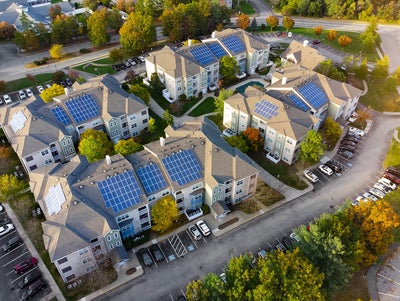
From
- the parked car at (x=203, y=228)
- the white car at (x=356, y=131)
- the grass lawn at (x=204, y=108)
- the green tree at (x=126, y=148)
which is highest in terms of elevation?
the green tree at (x=126, y=148)

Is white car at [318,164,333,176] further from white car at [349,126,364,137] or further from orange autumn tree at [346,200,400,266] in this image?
orange autumn tree at [346,200,400,266]

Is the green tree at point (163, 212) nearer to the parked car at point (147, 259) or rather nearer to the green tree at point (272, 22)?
the parked car at point (147, 259)

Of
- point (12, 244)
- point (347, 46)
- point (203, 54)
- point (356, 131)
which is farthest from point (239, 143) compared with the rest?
point (347, 46)

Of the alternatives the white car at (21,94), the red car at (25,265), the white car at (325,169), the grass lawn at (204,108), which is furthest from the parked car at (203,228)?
the white car at (21,94)

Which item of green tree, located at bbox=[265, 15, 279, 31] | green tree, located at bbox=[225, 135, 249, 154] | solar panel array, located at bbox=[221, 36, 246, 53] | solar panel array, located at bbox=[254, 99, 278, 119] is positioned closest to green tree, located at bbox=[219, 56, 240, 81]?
solar panel array, located at bbox=[221, 36, 246, 53]

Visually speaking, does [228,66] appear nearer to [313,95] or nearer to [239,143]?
[313,95]
